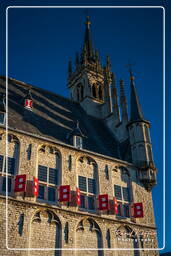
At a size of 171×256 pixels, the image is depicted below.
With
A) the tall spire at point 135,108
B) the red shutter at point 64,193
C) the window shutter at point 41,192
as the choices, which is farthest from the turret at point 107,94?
the window shutter at point 41,192

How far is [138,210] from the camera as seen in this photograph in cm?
2264

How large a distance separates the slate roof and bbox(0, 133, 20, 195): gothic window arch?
1.33m

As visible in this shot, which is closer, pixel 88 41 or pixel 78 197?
pixel 78 197

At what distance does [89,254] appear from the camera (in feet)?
64.5

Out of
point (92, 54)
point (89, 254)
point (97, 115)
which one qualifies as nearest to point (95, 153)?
point (89, 254)

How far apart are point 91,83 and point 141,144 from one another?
1217 centimetres

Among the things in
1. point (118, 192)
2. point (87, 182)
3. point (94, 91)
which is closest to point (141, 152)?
point (118, 192)

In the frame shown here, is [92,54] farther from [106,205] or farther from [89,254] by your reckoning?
[89,254]

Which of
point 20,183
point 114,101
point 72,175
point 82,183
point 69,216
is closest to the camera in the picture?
point 20,183

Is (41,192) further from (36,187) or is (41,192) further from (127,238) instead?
(127,238)

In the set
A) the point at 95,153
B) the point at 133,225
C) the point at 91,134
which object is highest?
the point at 91,134

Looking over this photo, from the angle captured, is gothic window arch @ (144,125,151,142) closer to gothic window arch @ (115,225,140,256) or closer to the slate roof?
the slate roof

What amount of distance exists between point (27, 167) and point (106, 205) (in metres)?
5.60

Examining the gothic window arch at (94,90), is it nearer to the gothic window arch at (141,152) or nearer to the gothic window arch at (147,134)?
the gothic window arch at (147,134)
